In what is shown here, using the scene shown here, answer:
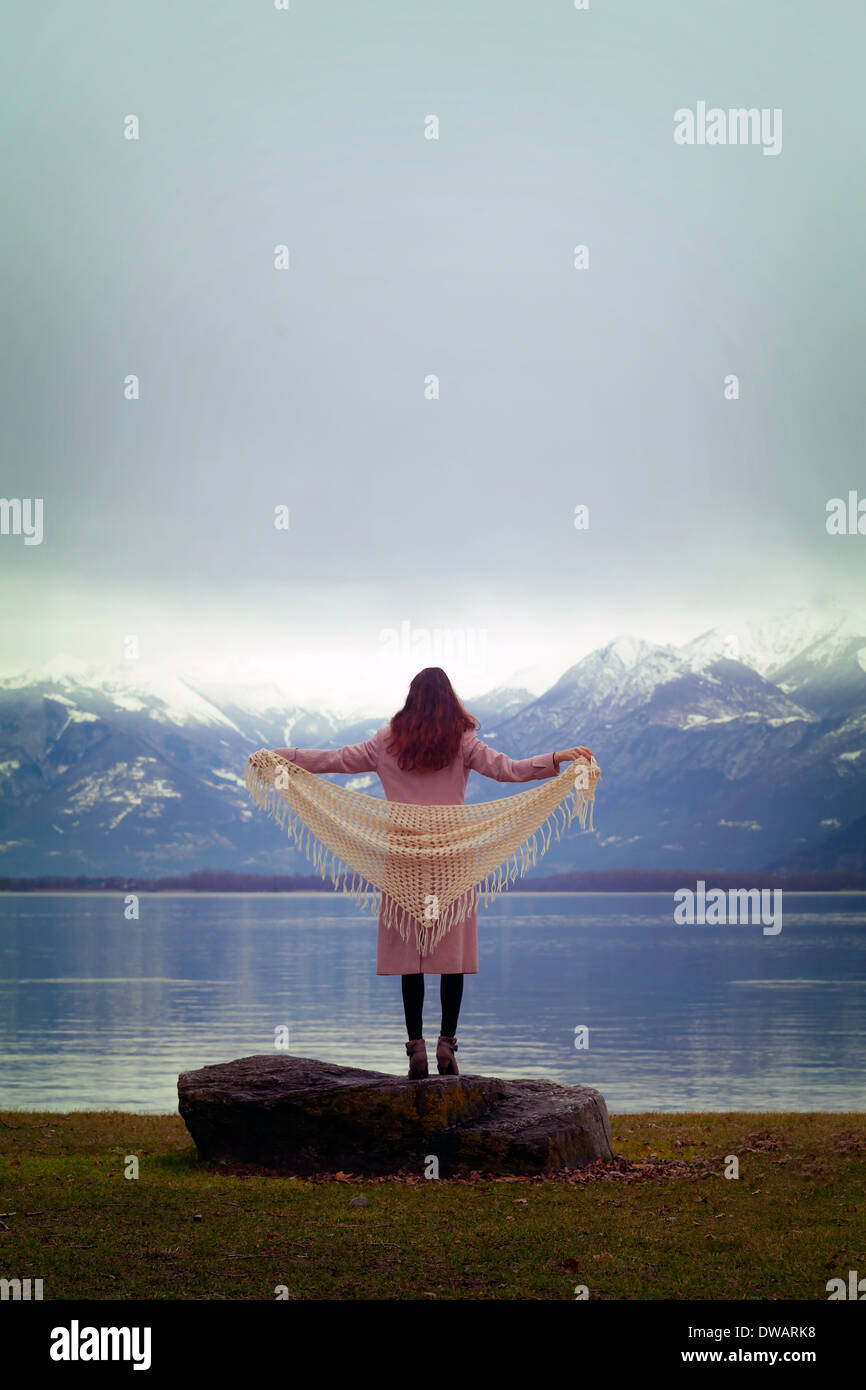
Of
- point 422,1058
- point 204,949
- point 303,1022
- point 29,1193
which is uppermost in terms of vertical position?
point 422,1058

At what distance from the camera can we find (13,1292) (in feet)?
21.3

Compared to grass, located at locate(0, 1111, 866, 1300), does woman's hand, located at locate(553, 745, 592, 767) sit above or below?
above

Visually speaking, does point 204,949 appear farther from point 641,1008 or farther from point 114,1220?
point 114,1220

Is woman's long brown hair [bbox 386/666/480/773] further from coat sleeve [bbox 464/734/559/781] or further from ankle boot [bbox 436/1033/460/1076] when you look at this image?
ankle boot [bbox 436/1033/460/1076]

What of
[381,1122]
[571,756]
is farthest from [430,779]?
[381,1122]

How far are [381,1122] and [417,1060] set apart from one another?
0.53 metres

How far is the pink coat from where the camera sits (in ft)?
31.6

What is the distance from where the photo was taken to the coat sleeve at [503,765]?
970 cm

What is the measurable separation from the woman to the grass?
138 centimetres

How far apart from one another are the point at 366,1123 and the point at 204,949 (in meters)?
82.7

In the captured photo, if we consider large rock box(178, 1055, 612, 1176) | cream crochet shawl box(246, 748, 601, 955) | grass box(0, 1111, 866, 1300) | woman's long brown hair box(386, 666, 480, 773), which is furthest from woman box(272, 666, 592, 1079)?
grass box(0, 1111, 866, 1300)
